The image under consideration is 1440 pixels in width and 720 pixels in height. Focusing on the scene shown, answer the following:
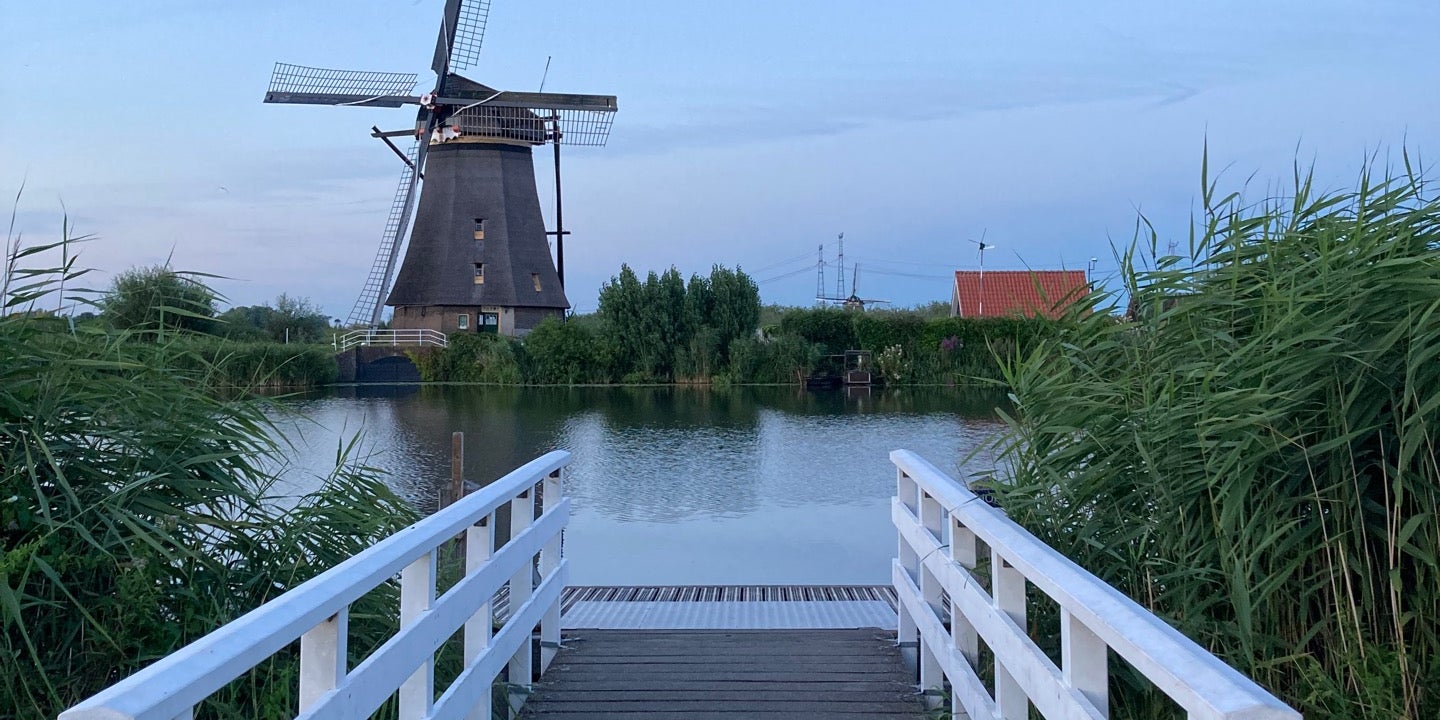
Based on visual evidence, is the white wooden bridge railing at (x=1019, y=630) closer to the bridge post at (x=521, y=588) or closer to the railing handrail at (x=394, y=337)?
the bridge post at (x=521, y=588)

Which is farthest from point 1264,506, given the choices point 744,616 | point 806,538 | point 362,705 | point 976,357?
point 976,357

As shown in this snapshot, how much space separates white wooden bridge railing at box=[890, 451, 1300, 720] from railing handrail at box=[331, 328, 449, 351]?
3442 centimetres

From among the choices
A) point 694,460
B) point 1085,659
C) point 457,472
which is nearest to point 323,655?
point 1085,659

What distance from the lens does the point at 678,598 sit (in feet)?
24.9

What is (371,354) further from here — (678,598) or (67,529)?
(67,529)

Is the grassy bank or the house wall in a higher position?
the house wall

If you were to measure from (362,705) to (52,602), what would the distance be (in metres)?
1.29

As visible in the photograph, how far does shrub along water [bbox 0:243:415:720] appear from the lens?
315 centimetres

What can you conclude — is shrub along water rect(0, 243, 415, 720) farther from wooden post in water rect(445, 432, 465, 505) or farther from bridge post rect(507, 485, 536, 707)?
wooden post in water rect(445, 432, 465, 505)

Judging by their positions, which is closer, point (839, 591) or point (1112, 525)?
point (1112, 525)

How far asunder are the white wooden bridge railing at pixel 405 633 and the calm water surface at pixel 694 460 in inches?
35.1

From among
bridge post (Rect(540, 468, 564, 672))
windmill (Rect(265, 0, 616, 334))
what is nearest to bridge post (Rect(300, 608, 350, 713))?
bridge post (Rect(540, 468, 564, 672))

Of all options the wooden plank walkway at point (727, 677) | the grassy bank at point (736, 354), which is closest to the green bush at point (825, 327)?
the grassy bank at point (736, 354)

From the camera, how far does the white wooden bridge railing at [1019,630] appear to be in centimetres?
156
